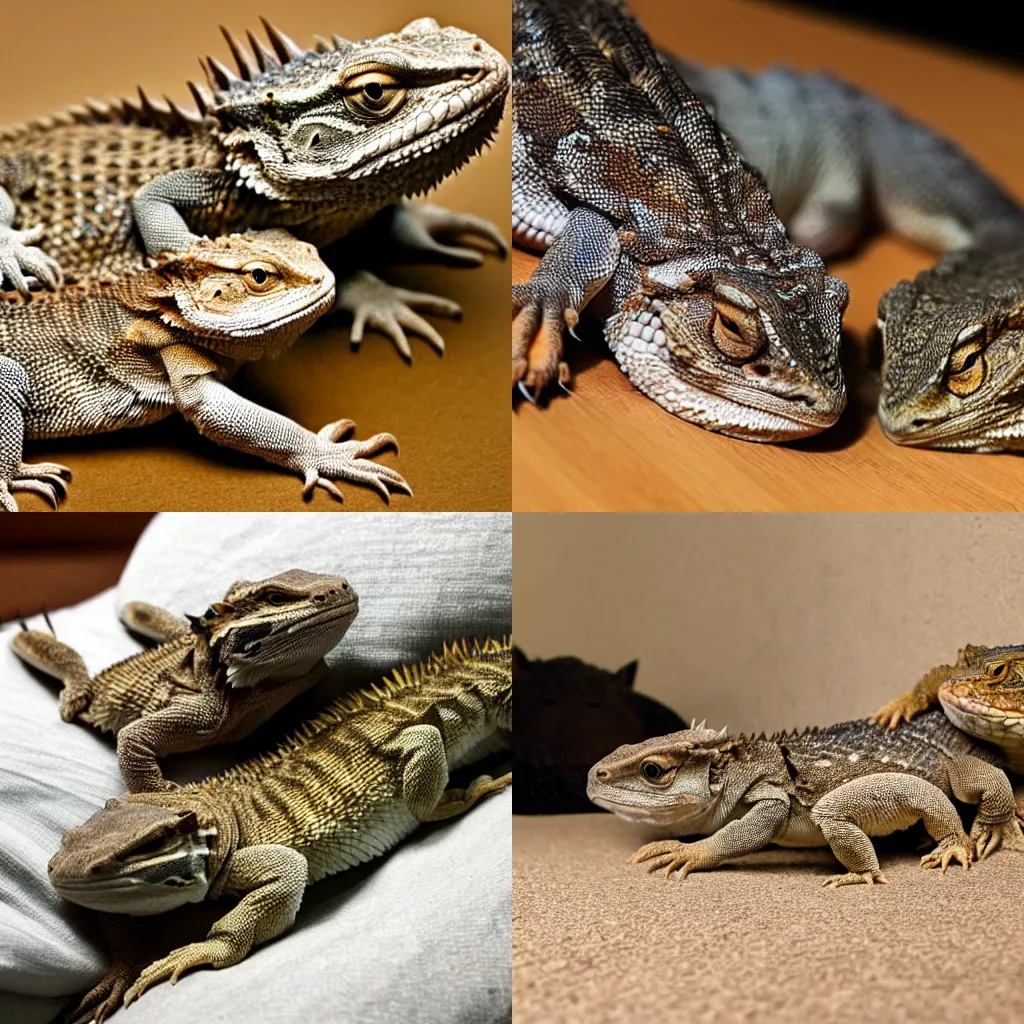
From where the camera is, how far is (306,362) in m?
1.29

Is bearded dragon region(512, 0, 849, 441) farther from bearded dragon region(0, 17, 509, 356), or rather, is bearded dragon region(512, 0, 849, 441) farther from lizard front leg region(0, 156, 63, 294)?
lizard front leg region(0, 156, 63, 294)

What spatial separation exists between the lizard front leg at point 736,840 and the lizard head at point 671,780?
0.05 meters

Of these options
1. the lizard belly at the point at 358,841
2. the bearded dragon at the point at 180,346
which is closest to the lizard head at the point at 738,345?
the bearded dragon at the point at 180,346

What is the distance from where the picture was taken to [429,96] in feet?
3.92

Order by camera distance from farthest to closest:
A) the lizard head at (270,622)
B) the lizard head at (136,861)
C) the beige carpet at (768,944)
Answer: the lizard head at (270,622)
the lizard head at (136,861)
the beige carpet at (768,944)

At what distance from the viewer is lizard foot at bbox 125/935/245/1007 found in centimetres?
105

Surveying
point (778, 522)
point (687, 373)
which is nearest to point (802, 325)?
point (687, 373)

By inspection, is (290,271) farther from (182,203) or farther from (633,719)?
(633,719)

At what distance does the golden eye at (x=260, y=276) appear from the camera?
45.8 inches

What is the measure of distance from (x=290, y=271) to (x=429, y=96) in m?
0.27

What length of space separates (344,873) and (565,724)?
0.45 m

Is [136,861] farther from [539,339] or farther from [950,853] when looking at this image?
[950,853]

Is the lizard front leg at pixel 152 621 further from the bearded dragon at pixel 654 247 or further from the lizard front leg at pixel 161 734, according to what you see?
the bearded dragon at pixel 654 247

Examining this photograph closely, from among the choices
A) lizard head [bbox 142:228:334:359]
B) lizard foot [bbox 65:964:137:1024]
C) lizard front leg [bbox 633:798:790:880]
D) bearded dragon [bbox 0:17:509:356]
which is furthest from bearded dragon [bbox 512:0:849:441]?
lizard foot [bbox 65:964:137:1024]
